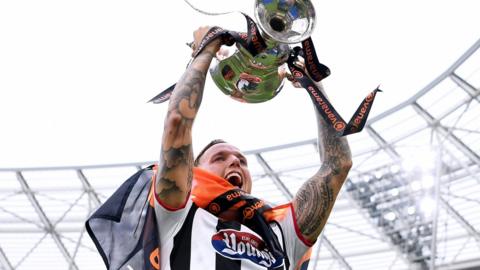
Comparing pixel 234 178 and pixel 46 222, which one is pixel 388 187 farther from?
pixel 234 178

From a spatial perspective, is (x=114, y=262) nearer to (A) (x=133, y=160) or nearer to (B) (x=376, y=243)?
(A) (x=133, y=160)

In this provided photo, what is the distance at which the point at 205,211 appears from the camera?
3305 millimetres

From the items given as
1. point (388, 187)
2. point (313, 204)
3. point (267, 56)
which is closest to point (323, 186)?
point (313, 204)

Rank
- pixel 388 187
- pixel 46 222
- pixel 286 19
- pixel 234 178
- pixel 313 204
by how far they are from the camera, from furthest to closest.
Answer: pixel 46 222 < pixel 388 187 < pixel 234 178 < pixel 313 204 < pixel 286 19

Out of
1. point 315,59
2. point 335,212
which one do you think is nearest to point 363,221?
point 335,212

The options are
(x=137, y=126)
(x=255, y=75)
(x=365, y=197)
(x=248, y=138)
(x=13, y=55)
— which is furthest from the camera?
(x=365, y=197)

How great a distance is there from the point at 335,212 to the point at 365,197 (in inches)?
45.3

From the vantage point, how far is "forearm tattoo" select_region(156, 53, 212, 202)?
303 cm

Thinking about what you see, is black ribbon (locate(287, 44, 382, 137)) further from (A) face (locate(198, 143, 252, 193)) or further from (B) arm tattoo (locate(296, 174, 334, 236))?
(A) face (locate(198, 143, 252, 193))

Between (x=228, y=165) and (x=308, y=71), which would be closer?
(x=308, y=71)

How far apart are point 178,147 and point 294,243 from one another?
2.69 feet

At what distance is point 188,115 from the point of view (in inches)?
122

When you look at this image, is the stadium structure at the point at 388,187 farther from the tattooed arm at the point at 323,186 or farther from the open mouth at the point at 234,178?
the open mouth at the point at 234,178

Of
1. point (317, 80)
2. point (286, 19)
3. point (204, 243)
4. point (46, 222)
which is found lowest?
point (204, 243)
